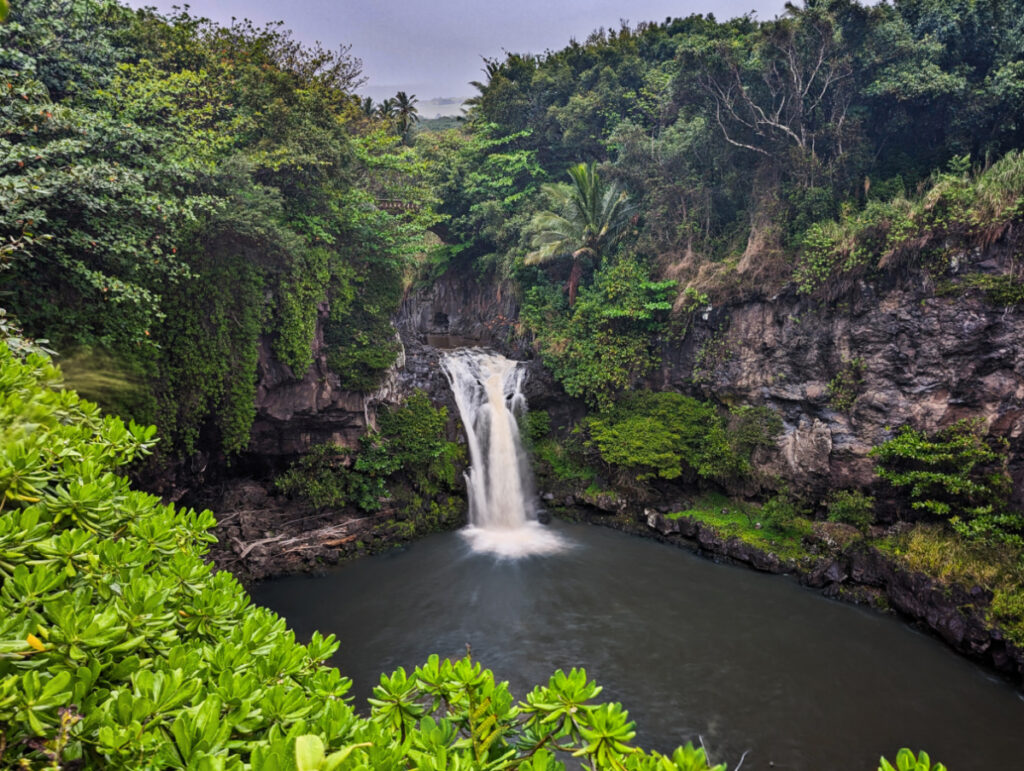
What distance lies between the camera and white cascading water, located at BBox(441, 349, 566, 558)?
12209mm

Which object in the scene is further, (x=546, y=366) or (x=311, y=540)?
(x=546, y=366)

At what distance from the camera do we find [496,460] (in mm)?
13578

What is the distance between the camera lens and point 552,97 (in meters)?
18.8

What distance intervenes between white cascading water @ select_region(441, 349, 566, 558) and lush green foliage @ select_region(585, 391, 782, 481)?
2272 mm

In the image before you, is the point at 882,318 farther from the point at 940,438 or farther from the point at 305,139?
the point at 305,139

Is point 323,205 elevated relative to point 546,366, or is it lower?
elevated

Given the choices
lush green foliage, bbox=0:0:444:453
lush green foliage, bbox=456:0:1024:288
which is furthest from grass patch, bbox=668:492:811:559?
lush green foliage, bbox=0:0:444:453

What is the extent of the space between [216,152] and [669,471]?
1170 centimetres

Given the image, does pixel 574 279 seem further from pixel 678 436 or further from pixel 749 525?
pixel 749 525

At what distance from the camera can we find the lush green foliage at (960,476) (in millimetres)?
8352

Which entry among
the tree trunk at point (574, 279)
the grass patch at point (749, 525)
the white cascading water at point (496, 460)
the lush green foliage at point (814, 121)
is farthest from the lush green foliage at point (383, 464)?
the lush green foliage at point (814, 121)

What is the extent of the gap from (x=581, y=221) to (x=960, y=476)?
35.6 feet

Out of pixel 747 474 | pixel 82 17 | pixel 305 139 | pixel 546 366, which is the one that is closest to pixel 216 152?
pixel 305 139

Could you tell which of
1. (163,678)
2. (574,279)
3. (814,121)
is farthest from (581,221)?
(163,678)
